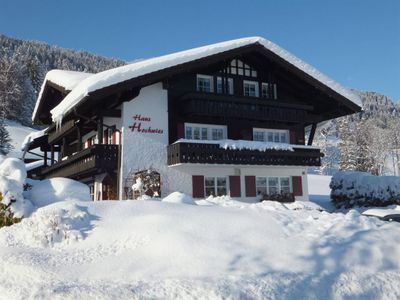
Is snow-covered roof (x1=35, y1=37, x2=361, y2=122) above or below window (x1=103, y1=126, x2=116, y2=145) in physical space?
above

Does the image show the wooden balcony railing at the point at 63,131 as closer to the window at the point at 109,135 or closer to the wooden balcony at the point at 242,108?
the window at the point at 109,135

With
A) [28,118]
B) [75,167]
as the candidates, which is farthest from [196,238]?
[28,118]

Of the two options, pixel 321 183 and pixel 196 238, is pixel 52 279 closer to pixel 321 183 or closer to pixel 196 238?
pixel 196 238

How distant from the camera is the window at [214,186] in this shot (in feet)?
72.7

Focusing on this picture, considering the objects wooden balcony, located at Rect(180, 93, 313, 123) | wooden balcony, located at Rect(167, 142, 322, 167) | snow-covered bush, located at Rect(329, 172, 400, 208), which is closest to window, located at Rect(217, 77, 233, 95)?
wooden balcony, located at Rect(180, 93, 313, 123)

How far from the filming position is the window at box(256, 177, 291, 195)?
23500mm

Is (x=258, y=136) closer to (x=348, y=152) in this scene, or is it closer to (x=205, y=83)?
(x=205, y=83)

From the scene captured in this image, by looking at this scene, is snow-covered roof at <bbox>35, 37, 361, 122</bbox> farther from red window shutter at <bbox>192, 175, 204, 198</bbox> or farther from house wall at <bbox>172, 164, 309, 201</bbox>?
red window shutter at <bbox>192, 175, 204, 198</bbox>

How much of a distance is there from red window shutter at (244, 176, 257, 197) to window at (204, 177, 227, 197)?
124 cm

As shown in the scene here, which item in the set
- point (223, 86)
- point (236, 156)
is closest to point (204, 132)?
point (236, 156)

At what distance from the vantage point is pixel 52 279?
7.60m

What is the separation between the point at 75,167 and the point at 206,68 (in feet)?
27.8

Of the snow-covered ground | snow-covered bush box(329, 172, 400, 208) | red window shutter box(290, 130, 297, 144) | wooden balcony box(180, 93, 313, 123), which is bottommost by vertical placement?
the snow-covered ground

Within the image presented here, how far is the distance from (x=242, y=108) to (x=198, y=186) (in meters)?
4.60
